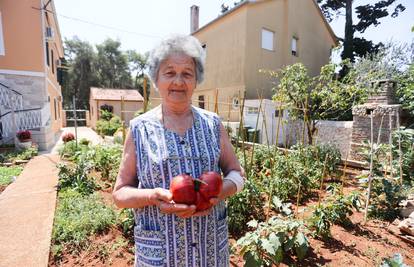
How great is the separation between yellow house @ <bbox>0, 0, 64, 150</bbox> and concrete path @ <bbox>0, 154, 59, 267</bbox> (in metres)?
4.52

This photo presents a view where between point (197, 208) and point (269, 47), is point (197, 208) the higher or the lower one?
the lower one

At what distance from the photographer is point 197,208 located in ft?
3.58

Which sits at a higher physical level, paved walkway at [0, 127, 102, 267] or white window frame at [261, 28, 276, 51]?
white window frame at [261, 28, 276, 51]

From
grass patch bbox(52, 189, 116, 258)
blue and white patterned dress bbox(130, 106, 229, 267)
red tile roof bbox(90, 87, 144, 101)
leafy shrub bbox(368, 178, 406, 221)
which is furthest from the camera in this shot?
red tile roof bbox(90, 87, 144, 101)

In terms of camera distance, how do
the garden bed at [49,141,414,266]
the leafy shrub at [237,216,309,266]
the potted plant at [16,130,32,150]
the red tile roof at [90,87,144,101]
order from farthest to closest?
1. the red tile roof at [90,87,144,101]
2. the potted plant at [16,130,32,150]
3. the garden bed at [49,141,414,266]
4. the leafy shrub at [237,216,309,266]

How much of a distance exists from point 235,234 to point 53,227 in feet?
7.02

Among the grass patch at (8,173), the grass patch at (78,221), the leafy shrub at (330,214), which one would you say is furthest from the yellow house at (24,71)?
the leafy shrub at (330,214)

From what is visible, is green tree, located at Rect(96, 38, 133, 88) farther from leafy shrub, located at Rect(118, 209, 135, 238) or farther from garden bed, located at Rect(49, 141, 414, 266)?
leafy shrub, located at Rect(118, 209, 135, 238)

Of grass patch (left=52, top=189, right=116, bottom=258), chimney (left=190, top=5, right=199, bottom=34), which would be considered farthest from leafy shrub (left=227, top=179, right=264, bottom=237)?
chimney (left=190, top=5, right=199, bottom=34)

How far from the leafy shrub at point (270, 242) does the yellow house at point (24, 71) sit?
856 centimetres

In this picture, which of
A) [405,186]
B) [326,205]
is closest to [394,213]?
[405,186]

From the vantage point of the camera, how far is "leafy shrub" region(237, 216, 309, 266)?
6.87ft

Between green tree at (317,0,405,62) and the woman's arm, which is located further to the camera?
green tree at (317,0,405,62)

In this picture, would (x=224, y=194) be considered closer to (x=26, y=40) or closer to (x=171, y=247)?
(x=171, y=247)
